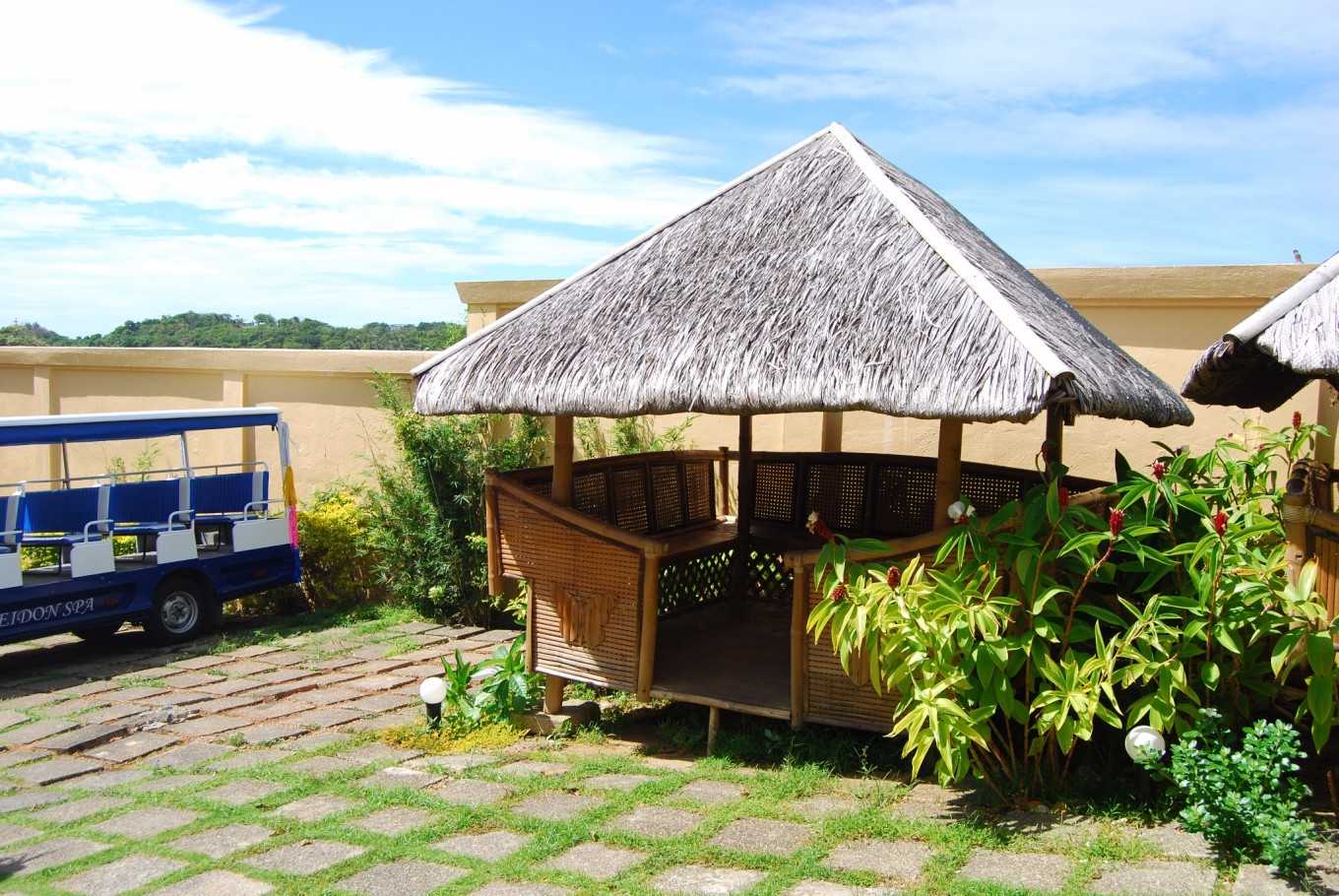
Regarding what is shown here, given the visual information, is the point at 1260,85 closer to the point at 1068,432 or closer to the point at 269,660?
the point at 1068,432

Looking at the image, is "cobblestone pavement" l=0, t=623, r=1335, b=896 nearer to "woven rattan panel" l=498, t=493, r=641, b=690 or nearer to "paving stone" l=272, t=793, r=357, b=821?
"paving stone" l=272, t=793, r=357, b=821

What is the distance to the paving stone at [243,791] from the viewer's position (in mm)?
5496

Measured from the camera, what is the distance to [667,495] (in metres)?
7.91

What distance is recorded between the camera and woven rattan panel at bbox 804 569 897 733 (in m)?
5.38

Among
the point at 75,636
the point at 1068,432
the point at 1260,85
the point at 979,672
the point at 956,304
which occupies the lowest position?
the point at 75,636

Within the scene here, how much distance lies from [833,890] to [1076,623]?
1586 mm

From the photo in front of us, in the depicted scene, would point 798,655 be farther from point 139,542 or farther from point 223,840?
point 139,542

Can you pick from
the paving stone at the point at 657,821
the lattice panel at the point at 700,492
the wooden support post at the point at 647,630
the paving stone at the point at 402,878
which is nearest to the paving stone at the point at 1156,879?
the paving stone at the point at 657,821

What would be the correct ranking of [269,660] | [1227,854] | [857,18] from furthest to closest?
[857,18]
[269,660]
[1227,854]

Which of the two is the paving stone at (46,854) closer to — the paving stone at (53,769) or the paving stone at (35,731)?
the paving stone at (53,769)

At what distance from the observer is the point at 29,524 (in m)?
9.05

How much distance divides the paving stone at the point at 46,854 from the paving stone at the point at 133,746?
140 cm

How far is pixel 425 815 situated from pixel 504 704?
62.4 inches

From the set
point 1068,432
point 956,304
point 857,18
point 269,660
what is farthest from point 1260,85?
point 269,660
